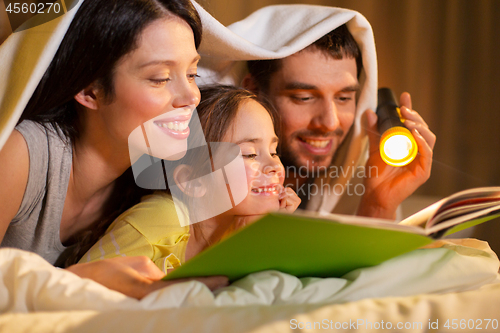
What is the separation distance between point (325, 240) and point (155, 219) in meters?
0.40

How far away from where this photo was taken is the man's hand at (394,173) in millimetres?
879

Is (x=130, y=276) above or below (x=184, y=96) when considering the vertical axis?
below

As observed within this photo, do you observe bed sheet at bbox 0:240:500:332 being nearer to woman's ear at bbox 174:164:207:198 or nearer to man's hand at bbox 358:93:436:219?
woman's ear at bbox 174:164:207:198

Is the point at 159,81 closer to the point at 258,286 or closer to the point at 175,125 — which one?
the point at 175,125

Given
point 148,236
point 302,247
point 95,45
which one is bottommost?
point 148,236

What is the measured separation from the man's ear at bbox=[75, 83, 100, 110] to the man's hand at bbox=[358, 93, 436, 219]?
64 cm

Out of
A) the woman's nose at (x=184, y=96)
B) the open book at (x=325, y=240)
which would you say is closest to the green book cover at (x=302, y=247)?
the open book at (x=325, y=240)

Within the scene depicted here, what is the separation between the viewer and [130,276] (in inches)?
17.0

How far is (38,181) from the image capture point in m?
0.66

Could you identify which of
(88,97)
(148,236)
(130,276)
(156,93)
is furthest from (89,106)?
(130,276)

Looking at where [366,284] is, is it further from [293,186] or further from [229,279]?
[293,186]

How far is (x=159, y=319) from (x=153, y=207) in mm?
360

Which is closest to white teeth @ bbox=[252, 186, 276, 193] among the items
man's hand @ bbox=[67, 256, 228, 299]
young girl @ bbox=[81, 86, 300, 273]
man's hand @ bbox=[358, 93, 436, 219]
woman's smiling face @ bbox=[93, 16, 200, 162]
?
young girl @ bbox=[81, 86, 300, 273]

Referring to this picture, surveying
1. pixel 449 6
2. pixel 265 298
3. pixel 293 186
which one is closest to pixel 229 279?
pixel 265 298
